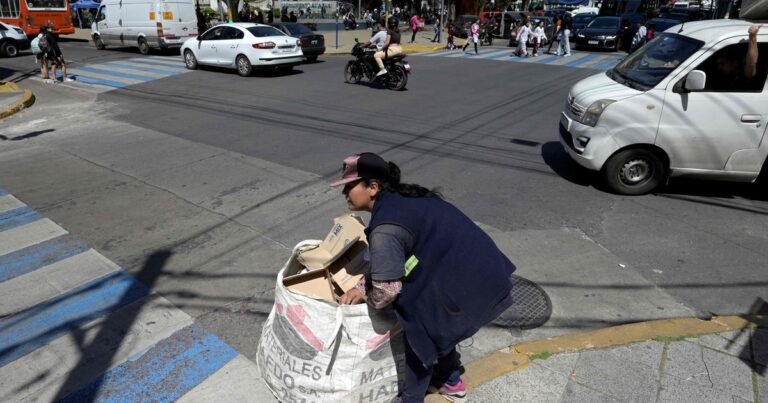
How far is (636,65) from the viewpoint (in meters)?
6.82

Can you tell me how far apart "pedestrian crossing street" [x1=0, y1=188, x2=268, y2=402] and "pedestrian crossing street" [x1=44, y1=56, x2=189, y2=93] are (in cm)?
1097

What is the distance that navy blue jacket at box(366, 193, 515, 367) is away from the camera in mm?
2404

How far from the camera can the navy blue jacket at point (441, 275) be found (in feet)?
7.89

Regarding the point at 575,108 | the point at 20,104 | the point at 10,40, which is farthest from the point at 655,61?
the point at 10,40

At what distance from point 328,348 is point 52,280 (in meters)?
3.21

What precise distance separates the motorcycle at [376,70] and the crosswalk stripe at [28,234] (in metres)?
9.46

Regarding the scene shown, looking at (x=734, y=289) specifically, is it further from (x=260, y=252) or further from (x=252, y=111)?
(x=252, y=111)

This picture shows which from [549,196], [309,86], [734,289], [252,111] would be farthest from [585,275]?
[309,86]

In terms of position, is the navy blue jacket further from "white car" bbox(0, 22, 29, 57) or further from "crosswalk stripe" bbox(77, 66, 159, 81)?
"white car" bbox(0, 22, 29, 57)

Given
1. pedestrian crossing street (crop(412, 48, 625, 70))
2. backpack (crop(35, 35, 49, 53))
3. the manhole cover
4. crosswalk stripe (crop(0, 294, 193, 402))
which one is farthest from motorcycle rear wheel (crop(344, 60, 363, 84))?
crosswalk stripe (crop(0, 294, 193, 402))

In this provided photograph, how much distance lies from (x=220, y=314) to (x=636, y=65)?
603cm

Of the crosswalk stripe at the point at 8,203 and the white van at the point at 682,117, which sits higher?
the white van at the point at 682,117

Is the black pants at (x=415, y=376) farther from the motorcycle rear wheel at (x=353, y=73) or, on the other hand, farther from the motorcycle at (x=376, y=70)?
the motorcycle rear wheel at (x=353, y=73)

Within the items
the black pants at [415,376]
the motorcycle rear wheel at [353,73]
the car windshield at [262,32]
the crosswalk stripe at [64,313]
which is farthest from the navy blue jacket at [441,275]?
the car windshield at [262,32]
